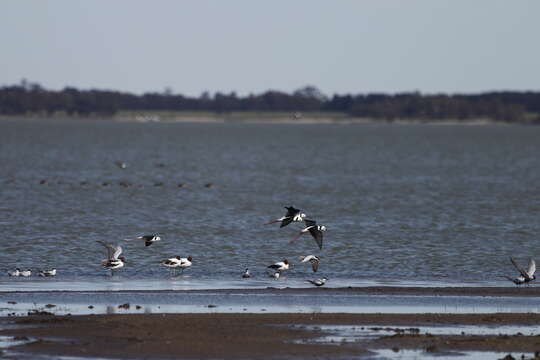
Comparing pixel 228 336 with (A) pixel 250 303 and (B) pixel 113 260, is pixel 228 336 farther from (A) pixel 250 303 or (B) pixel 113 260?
(B) pixel 113 260

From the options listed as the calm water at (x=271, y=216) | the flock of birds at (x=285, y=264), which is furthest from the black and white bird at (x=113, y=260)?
the calm water at (x=271, y=216)

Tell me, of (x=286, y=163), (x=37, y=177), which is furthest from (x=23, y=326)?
(x=286, y=163)

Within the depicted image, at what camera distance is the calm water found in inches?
1200

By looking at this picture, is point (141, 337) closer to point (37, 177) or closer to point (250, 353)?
point (250, 353)

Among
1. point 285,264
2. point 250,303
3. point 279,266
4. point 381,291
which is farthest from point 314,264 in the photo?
point 250,303

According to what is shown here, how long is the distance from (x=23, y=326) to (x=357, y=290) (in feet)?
27.6

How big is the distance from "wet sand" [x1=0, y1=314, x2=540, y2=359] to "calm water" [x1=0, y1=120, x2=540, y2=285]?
6673 millimetres

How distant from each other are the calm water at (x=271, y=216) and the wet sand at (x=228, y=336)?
6.67 metres

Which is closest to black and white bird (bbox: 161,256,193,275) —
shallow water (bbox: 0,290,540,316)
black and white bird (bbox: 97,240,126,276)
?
black and white bird (bbox: 97,240,126,276)

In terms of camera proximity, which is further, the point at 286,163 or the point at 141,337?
the point at 286,163

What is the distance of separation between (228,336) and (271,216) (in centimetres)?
2786

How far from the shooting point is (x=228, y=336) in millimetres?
18797

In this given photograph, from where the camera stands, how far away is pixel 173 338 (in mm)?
18578

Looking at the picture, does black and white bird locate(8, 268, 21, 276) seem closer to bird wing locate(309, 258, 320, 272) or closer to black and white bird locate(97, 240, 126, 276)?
black and white bird locate(97, 240, 126, 276)
